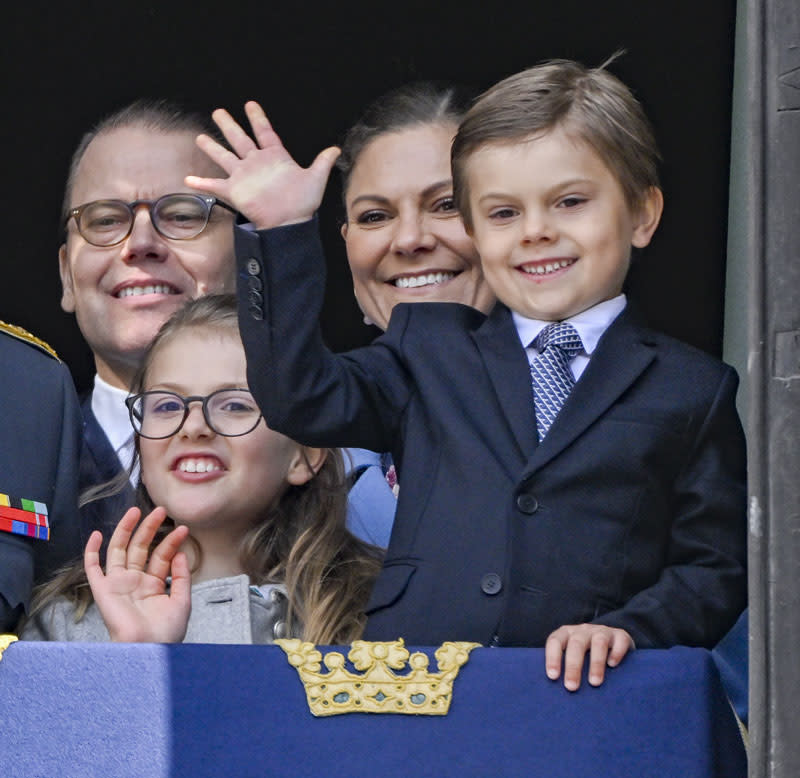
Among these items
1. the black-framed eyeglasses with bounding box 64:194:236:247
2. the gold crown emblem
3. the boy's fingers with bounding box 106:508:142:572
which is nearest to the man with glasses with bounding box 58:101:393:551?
the black-framed eyeglasses with bounding box 64:194:236:247

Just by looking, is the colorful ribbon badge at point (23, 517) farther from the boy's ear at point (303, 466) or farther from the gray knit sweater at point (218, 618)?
the boy's ear at point (303, 466)

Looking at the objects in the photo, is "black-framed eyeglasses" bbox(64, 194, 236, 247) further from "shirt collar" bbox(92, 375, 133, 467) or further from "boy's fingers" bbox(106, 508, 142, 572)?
"boy's fingers" bbox(106, 508, 142, 572)

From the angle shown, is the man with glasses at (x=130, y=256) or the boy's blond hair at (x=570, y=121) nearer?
the boy's blond hair at (x=570, y=121)

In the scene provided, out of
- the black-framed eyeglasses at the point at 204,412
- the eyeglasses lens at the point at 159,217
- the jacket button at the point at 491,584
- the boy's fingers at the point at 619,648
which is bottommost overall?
the boy's fingers at the point at 619,648

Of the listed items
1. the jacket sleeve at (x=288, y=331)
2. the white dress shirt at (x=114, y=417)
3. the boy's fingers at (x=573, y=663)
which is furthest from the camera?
the white dress shirt at (x=114, y=417)

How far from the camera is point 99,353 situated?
151 inches

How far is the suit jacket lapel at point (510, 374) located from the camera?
2.72 meters

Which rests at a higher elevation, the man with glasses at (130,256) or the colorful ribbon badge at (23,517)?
the man with glasses at (130,256)

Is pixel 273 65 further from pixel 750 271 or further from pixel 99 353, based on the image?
pixel 750 271

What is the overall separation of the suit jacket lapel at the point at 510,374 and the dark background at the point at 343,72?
128 cm

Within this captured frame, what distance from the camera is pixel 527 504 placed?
2.64 metres

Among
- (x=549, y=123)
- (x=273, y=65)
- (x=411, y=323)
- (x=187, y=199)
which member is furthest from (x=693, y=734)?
(x=273, y=65)

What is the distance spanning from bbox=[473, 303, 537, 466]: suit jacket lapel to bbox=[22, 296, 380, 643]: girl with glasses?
450mm

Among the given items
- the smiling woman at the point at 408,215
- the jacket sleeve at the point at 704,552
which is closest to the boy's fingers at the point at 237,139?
the jacket sleeve at the point at 704,552
